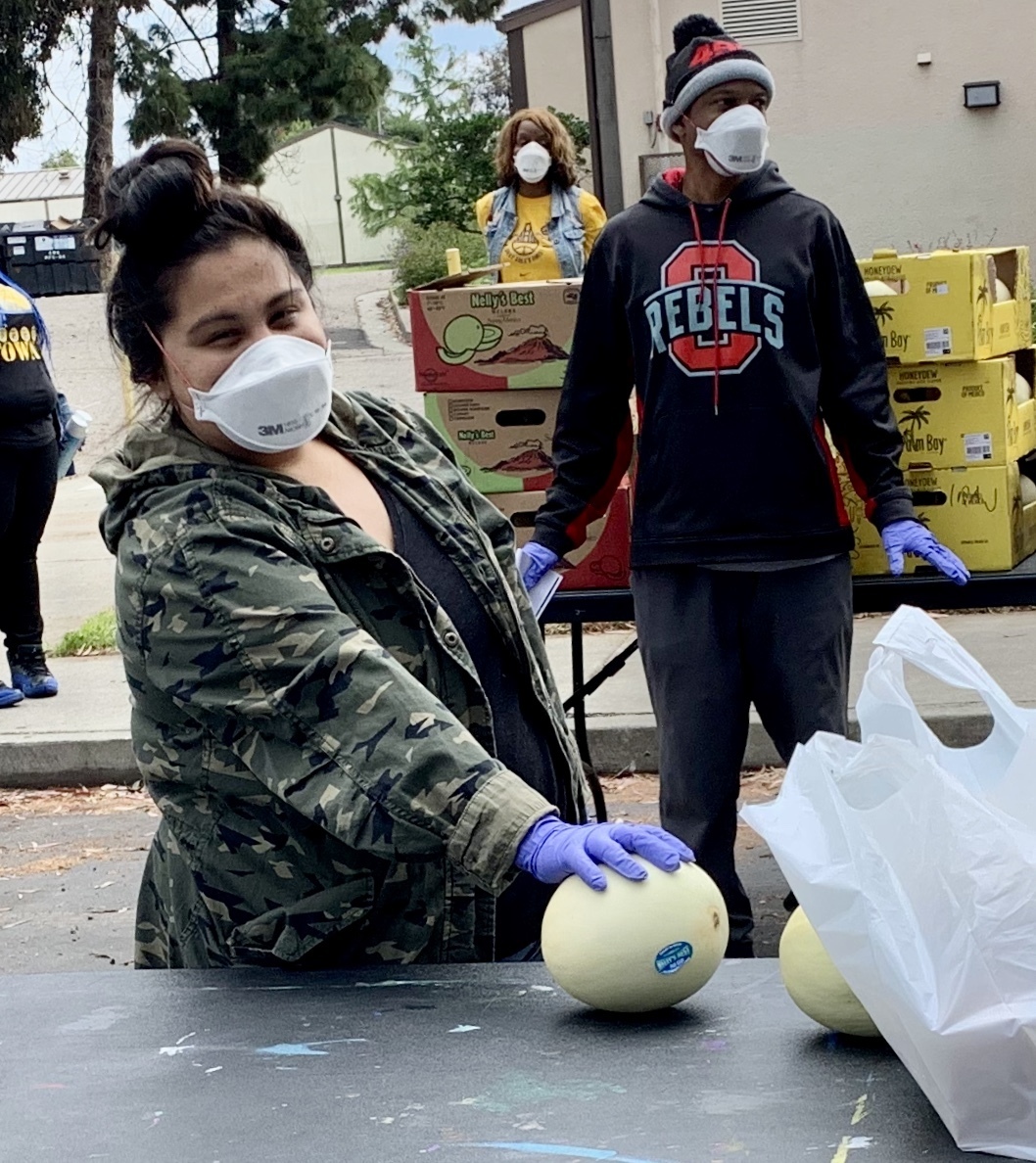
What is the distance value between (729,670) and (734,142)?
1140 mm

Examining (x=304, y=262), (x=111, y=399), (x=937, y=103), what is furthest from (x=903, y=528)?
(x=111, y=399)

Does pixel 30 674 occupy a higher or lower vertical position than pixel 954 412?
lower

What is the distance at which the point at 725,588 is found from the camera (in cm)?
382

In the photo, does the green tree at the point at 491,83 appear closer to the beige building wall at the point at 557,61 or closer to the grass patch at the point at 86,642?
the beige building wall at the point at 557,61

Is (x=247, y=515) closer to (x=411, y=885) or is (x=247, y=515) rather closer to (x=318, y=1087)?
(x=411, y=885)

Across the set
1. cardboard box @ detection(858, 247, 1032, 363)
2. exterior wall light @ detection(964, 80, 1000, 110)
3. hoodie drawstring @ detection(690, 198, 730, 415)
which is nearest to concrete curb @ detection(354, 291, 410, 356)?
exterior wall light @ detection(964, 80, 1000, 110)

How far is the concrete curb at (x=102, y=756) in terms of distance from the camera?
6.43m

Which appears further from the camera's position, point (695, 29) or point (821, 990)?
point (695, 29)

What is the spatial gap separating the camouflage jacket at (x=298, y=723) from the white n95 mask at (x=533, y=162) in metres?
7.84

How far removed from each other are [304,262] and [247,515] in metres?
0.41

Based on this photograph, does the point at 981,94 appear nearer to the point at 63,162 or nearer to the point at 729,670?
the point at 729,670

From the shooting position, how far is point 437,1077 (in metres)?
1.64

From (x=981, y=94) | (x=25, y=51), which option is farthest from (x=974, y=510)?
(x=25, y=51)

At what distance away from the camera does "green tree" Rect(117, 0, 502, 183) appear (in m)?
20.3
